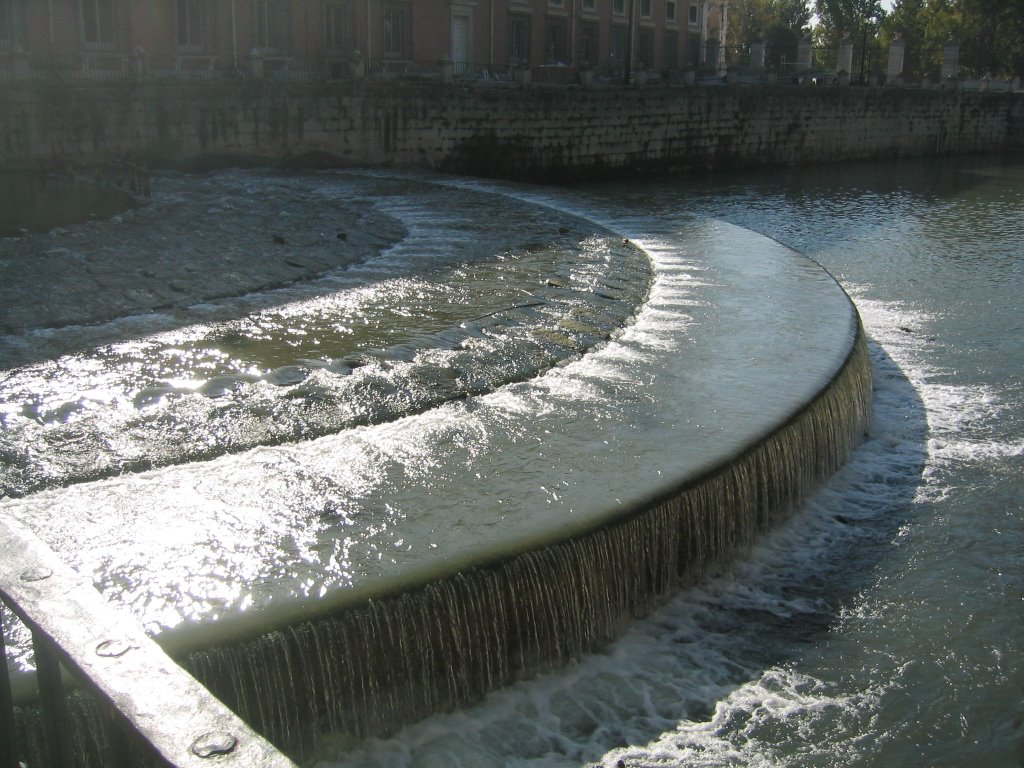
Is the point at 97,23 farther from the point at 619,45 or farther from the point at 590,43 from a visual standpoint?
the point at 619,45

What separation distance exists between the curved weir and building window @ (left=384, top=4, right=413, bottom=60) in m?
19.3

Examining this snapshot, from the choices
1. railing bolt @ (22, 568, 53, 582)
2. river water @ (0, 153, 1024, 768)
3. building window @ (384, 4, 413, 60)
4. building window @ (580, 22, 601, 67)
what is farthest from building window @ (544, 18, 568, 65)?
railing bolt @ (22, 568, 53, 582)

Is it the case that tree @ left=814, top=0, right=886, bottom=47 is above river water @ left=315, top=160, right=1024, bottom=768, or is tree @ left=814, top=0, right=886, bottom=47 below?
above

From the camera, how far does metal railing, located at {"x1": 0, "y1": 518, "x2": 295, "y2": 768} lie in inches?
51.9

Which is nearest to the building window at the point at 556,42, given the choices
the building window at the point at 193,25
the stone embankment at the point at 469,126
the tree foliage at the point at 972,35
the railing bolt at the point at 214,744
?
the stone embankment at the point at 469,126

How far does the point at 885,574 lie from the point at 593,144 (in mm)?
21609

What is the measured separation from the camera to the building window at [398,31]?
27.5 meters

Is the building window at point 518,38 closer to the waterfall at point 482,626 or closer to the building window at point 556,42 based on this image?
the building window at point 556,42

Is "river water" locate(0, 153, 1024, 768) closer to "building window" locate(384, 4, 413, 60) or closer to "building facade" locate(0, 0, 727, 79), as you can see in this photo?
"building facade" locate(0, 0, 727, 79)

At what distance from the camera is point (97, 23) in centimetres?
2175

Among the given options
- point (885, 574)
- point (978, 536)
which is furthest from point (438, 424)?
point (978, 536)

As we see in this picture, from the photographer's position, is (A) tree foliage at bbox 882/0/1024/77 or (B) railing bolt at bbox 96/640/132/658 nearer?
(B) railing bolt at bbox 96/640/132/658

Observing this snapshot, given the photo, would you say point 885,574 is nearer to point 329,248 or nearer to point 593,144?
point 329,248

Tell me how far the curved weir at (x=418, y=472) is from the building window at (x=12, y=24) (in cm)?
1441
